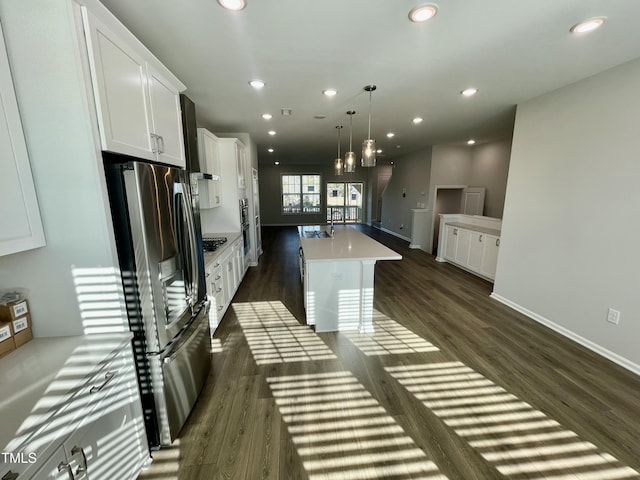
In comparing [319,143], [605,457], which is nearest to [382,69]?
[605,457]

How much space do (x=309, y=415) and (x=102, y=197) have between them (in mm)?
1851

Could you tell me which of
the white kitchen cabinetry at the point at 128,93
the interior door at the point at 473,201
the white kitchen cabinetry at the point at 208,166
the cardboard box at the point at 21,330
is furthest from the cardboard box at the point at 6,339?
the interior door at the point at 473,201

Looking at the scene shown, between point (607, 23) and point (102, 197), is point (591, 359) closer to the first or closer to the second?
point (607, 23)

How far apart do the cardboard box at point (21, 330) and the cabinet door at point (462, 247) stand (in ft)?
18.6

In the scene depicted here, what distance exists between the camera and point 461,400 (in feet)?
6.44

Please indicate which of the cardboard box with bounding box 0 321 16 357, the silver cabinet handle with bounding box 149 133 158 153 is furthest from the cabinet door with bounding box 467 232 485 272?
the cardboard box with bounding box 0 321 16 357

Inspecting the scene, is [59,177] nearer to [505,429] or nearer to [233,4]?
[233,4]

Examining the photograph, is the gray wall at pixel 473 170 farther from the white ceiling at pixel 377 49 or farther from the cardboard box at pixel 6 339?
the cardboard box at pixel 6 339

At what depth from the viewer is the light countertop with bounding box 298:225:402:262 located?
2.69m

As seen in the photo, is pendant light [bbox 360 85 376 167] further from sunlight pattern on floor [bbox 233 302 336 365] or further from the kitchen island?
sunlight pattern on floor [bbox 233 302 336 365]

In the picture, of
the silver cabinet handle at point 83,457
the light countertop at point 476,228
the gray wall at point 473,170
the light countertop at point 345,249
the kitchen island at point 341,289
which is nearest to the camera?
the silver cabinet handle at point 83,457

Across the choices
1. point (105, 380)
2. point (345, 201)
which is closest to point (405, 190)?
point (345, 201)

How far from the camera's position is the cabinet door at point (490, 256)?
169 inches

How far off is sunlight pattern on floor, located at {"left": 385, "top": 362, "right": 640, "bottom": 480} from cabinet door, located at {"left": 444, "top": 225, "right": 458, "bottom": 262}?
3601mm
